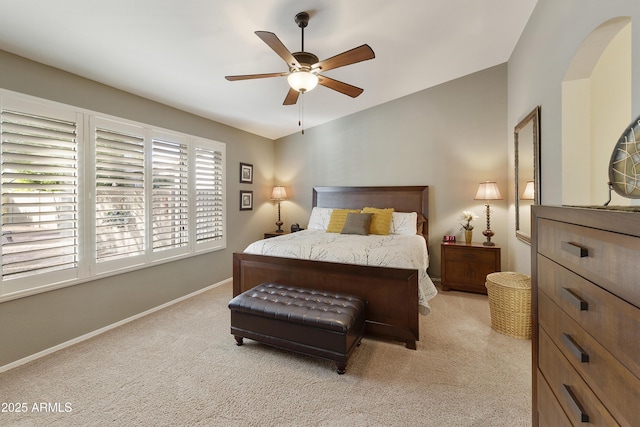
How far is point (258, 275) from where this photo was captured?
10.2ft

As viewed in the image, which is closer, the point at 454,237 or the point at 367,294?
the point at 367,294

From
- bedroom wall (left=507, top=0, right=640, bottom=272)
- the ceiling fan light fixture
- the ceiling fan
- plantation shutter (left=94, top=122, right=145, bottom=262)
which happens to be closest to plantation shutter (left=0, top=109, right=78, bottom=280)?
plantation shutter (left=94, top=122, right=145, bottom=262)

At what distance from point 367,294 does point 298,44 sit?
247cm

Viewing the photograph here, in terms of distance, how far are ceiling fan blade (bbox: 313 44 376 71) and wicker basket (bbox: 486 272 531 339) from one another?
2455 mm

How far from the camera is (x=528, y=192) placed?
3.10 m

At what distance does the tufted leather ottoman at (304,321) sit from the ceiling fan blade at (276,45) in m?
1.93

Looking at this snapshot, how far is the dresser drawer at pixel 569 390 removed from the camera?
760 mm

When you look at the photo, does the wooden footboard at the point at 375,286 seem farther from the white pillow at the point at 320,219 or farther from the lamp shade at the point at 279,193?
the lamp shade at the point at 279,193

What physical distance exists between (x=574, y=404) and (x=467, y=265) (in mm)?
3279

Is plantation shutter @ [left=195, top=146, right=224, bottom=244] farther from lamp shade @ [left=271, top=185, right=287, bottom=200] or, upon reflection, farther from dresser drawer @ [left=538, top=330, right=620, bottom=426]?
dresser drawer @ [left=538, top=330, right=620, bottom=426]

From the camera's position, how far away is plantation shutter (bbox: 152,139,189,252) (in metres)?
3.37

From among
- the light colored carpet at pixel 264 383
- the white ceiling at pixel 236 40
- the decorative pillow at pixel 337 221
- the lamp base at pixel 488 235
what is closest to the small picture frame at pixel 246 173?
the white ceiling at pixel 236 40

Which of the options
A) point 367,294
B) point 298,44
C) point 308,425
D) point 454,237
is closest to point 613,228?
point 308,425

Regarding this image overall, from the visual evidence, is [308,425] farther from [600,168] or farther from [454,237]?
[454,237]
